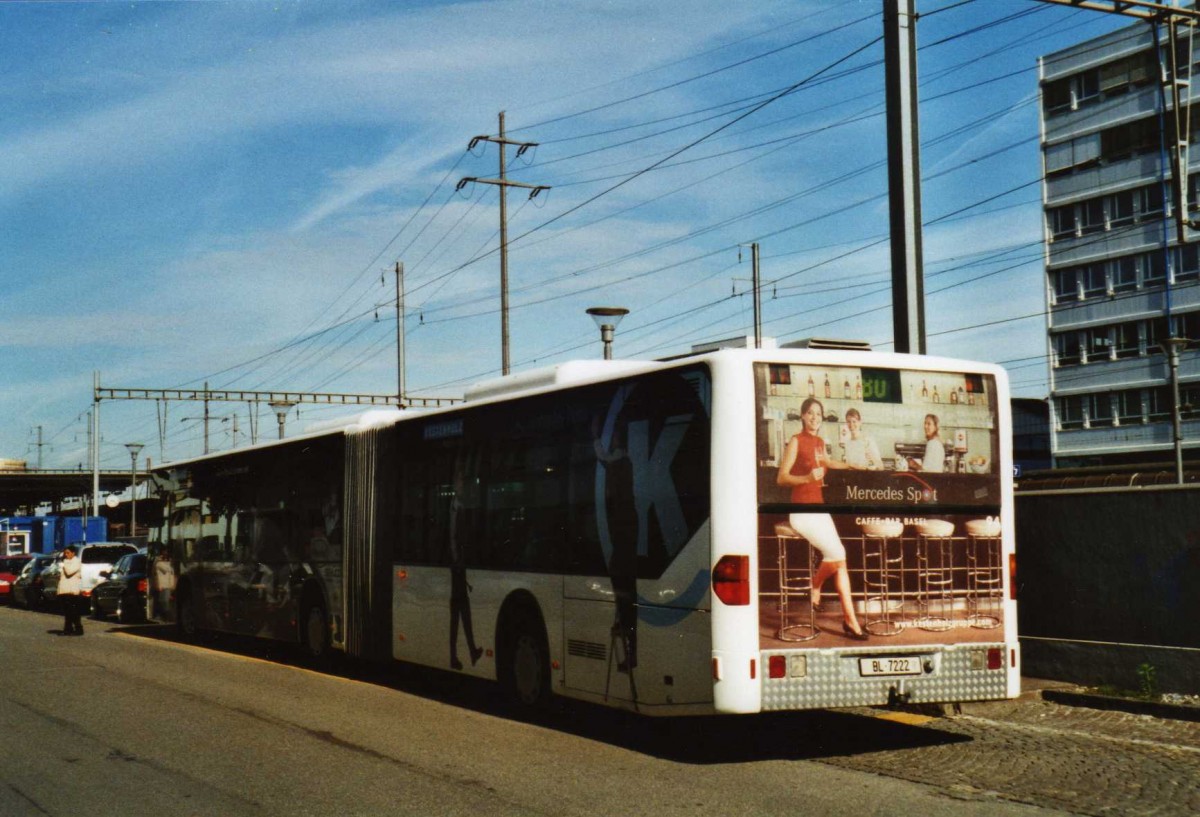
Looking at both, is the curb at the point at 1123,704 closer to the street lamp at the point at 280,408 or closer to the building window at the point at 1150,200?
the street lamp at the point at 280,408

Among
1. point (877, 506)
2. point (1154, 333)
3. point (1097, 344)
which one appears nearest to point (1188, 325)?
point (1154, 333)

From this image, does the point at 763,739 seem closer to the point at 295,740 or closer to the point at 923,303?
the point at 295,740

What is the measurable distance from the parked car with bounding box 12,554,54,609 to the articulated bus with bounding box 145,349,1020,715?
92.8 feet


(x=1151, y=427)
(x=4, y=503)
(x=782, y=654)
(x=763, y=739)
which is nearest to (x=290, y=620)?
(x=763, y=739)

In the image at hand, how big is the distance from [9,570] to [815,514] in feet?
130

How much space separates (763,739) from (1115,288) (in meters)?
65.4

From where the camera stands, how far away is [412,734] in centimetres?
1091

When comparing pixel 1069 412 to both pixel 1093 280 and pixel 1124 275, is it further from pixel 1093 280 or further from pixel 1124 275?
pixel 1124 275

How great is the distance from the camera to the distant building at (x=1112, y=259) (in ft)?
219

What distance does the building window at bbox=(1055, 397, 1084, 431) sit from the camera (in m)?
72.1

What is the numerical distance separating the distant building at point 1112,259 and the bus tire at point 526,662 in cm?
5844

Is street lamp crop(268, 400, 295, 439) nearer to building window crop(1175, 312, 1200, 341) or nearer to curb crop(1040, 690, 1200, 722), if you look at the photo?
curb crop(1040, 690, 1200, 722)

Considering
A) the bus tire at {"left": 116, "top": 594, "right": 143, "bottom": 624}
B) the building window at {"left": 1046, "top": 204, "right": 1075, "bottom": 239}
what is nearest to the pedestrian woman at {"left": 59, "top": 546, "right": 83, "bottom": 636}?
the bus tire at {"left": 116, "top": 594, "right": 143, "bottom": 624}

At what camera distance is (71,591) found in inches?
915
